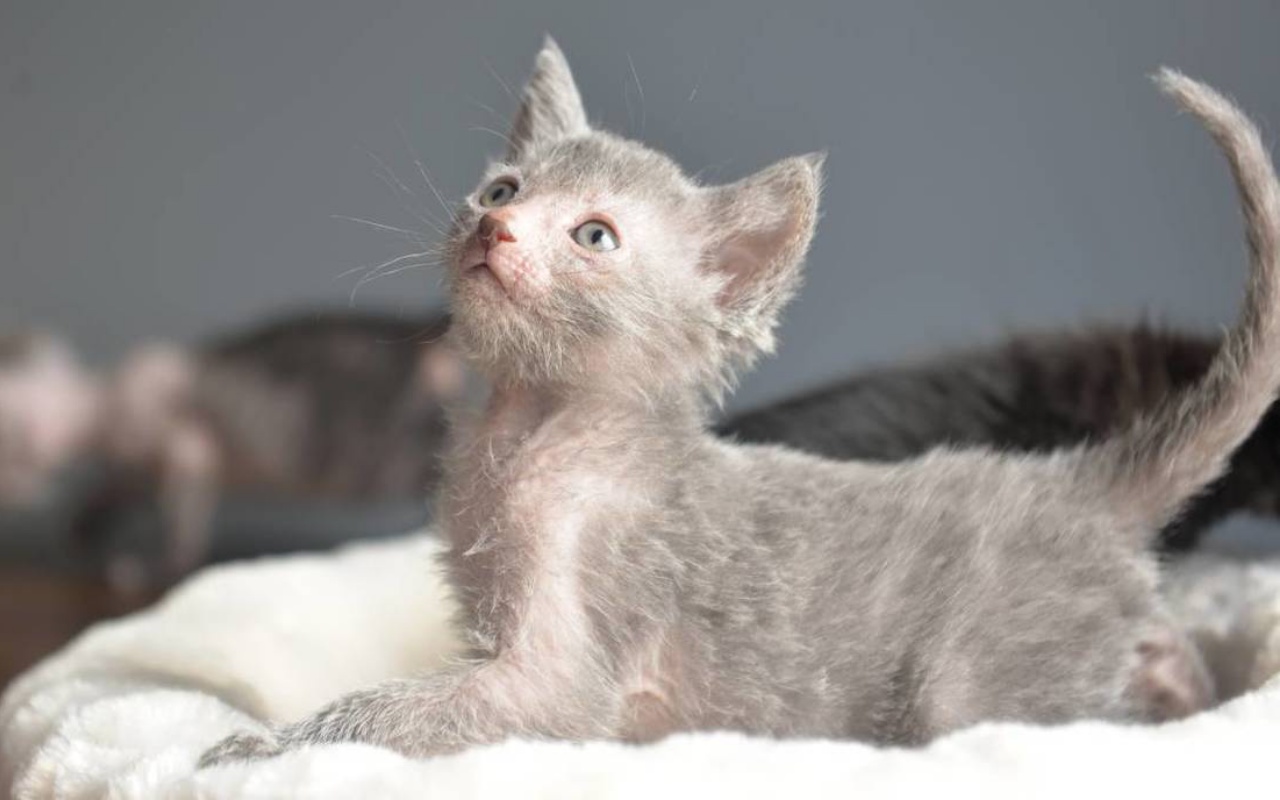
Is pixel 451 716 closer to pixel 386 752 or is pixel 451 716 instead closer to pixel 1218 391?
pixel 386 752

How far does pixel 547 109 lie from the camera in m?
1.45

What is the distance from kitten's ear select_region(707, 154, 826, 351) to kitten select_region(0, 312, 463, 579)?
2.29 meters

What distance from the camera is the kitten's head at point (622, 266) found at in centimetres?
121

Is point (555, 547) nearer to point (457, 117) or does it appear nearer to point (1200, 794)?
point (1200, 794)

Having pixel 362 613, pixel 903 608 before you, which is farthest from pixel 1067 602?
pixel 362 613

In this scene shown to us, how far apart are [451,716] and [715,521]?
296mm

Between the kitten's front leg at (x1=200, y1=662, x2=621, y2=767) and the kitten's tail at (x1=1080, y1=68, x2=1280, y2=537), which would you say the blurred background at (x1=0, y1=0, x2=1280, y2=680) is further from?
the kitten's front leg at (x1=200, y1=662, x2=621, y2=767)

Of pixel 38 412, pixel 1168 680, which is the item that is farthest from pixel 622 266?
pixel 38 412

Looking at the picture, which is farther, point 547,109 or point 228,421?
point 228,421

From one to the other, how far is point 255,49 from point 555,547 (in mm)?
2729

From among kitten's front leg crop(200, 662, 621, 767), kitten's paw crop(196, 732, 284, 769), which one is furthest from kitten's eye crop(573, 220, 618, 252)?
kitten's paw crop(196, 732, 284, 769)

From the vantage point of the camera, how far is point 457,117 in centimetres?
307

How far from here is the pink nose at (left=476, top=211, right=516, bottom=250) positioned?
46.9 inches

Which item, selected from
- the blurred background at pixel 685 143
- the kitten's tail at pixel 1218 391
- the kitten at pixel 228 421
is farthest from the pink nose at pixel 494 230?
the kitten at pixel 228 421
